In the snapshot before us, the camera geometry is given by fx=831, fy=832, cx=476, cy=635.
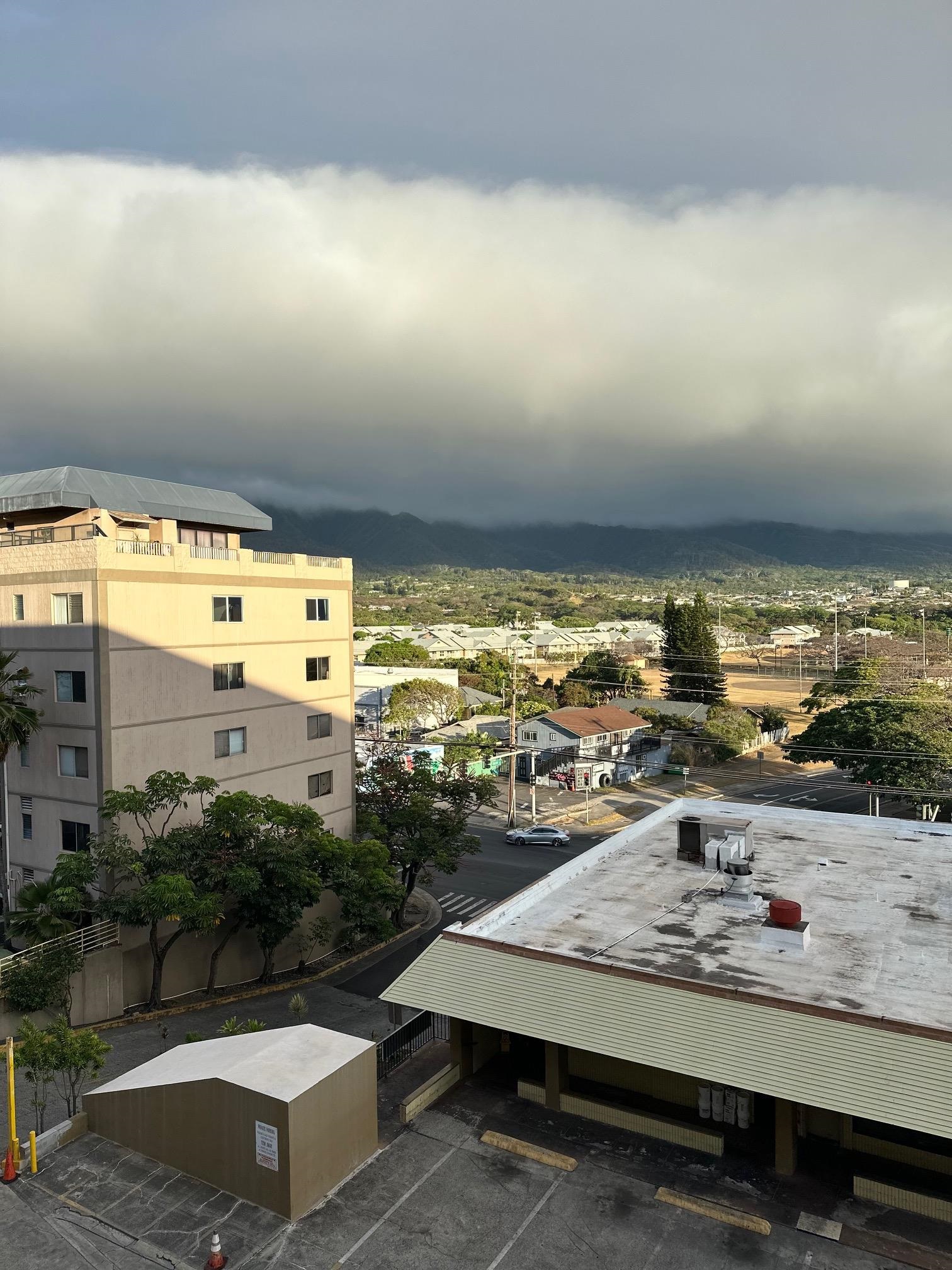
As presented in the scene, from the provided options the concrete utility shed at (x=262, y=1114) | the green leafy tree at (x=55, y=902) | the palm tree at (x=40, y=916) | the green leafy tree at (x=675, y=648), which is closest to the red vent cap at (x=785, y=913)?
the concrete utility shed at (x=262, y=1114)

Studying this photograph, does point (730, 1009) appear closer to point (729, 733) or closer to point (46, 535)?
point (46, 535)

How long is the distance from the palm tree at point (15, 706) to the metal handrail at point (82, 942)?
346 centimetres

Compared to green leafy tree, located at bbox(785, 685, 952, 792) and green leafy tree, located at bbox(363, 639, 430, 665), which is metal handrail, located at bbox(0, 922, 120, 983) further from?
green leafy tree, located at bbox(363, 639, 430, 665)

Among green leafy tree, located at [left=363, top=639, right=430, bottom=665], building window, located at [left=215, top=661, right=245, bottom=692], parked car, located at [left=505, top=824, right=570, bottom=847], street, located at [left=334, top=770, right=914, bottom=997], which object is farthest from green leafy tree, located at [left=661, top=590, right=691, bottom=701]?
building window, located at [left=215, top=661, right=245, bottom=692]

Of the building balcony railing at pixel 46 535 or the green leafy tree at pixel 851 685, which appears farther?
the green leafy tree at pixel 851 685

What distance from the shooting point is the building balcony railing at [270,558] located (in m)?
40.3

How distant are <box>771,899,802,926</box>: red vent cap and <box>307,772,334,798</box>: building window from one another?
2618 cm

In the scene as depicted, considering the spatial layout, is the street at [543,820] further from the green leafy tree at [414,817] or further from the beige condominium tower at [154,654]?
the beige condominium tower at [154,654]

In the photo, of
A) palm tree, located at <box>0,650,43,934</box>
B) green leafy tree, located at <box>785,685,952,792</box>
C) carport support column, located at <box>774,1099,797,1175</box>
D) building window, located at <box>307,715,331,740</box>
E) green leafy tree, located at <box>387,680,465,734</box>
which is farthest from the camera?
green leafy tree, located at <box>387,680,465,734</box>

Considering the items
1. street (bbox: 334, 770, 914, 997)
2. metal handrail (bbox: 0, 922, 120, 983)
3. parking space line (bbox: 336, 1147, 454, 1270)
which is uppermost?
parking space line (bbox: 336, 1147, 454, 1270)

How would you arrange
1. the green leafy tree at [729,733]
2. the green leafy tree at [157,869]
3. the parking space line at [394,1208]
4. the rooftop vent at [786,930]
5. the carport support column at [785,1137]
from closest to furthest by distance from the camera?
1. the parking space line at [394,1208]
2. the carport support column at [785,1137]
3. the rooftop vent at [786,930]
4. the green leafy tree at [157,869]
5. the green leafy tree at [729,733]

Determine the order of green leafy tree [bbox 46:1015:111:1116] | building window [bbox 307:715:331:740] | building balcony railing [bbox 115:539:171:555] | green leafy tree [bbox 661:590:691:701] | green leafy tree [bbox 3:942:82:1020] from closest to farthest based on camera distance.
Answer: green leafy tree [bbox 46:1015:111:1116], green leafy tree [bbox 3:942:82:1020], building balcony railing [bbox 115:539:171:555], building window [bbox 307:715:331:740], green leafy tree [bbox 661:590:691:701]

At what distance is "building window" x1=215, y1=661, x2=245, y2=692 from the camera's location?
126 ft

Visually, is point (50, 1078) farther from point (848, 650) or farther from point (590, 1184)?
point (848, 650)
